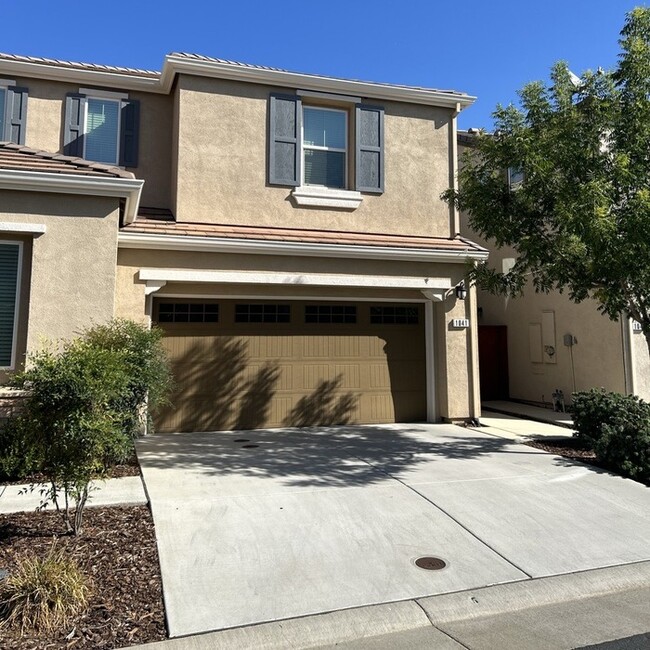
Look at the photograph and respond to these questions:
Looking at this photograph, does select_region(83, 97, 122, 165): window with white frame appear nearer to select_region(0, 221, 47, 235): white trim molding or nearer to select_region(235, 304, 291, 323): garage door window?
select_region(0, 221, 47, 235): white trim molding

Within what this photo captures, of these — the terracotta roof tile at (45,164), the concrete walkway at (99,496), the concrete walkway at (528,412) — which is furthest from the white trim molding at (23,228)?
the concrete walkway at (528,412)

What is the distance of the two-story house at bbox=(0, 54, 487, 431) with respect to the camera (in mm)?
9570

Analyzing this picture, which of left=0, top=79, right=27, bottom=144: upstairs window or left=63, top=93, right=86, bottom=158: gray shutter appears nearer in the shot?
left=0, top=79, right=27, bottom=144: upstairs window

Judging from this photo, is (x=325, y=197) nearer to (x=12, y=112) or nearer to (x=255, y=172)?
(x=255, y=172)

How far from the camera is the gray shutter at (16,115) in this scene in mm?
9906

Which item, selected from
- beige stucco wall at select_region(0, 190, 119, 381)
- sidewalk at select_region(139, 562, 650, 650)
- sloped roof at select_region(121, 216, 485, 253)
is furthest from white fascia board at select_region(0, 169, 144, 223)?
sidewalk at select_region(139, 562, 650, 650)

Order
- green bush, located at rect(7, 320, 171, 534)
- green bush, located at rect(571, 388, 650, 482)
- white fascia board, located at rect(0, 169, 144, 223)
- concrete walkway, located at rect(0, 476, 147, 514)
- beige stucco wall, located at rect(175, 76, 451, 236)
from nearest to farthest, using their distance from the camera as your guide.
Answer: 1. green bush, located at rect(7, 320, 171, 534)
2. concrete walkway, located at rect(0, 476, 147, 514)
3. green bush, located at rect(571, 388, 650, 482)
4. white fascia board, located at rect(0, 169, 144, 223)
5. beige stucco wall, located at rect(175, 76, 451, 236)

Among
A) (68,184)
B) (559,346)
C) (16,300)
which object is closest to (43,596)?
(16,300)

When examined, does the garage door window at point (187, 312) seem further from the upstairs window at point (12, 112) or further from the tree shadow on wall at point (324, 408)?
the upstairs window at point (12, 112)

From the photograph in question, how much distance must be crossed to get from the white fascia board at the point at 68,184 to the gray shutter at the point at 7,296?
85 centimetres

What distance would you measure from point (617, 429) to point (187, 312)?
714 centimetres

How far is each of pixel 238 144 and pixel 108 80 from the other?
9.66 ft

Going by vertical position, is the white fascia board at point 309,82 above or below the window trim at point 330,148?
above

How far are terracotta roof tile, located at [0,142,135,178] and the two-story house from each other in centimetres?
98
